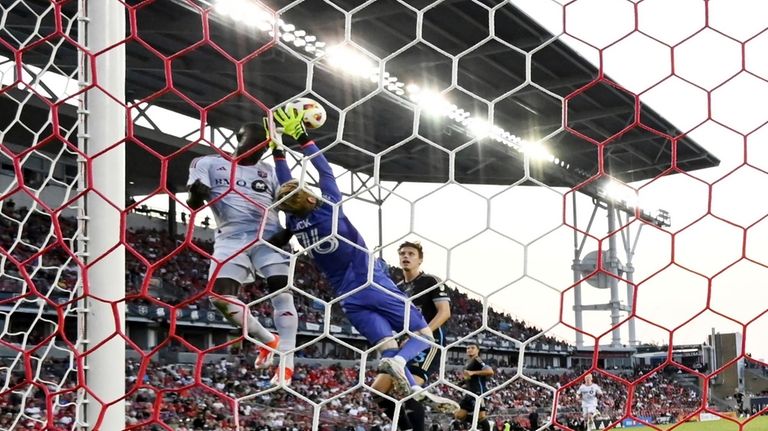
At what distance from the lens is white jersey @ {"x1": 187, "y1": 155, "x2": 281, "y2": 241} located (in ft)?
9.31

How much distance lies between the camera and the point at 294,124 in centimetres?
244

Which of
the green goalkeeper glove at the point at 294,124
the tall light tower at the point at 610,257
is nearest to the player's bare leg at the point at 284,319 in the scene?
the green goalkeeper glove at the point at 294,124

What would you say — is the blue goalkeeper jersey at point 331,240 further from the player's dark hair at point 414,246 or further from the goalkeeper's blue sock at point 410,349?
the player's dark hair at point 414,246

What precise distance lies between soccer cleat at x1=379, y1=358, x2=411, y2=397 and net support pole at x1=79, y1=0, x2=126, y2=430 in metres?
0.85

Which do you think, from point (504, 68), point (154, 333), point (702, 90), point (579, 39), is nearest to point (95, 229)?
point (579, 39)

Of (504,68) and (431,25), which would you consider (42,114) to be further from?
(504,68)

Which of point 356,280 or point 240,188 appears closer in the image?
point 356,280

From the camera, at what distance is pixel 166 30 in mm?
9062

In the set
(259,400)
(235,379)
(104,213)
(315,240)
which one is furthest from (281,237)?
(235,379)

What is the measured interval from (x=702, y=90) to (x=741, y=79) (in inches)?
5.1

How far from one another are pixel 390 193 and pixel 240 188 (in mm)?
871

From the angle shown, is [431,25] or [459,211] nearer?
[459,211]

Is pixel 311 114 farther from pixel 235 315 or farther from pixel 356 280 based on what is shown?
pixel 235 315

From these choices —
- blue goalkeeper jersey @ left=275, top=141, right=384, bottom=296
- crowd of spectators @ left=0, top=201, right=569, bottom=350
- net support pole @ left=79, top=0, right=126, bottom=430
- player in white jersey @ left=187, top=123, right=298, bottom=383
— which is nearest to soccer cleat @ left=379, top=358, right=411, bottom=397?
blue goalkeeper jersey @ left=275, top=141, right=384, bottom=296
